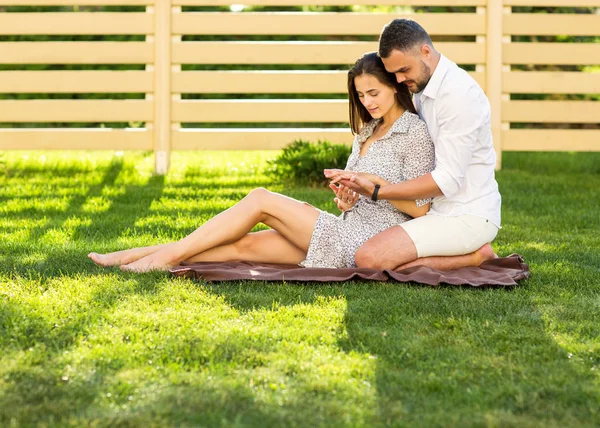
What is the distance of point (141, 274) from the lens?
11.5 feet

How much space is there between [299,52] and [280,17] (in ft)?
1.06

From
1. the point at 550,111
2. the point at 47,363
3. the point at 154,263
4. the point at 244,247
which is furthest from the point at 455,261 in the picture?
the point at 550,111

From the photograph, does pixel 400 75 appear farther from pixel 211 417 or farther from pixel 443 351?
pixel 211 417

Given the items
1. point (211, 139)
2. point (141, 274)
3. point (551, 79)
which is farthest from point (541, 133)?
point (141, 274)

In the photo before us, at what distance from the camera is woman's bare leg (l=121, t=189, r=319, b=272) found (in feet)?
11.8

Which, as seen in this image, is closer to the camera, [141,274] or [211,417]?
[211,417]

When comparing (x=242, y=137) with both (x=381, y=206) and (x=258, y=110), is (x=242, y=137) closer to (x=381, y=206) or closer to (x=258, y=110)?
(x=258, y=110)

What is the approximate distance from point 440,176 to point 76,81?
4365 millimetres

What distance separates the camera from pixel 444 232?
3.55 metres

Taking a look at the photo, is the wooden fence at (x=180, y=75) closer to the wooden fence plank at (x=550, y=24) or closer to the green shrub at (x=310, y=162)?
the wooden fence plank at (x=550, y=24)

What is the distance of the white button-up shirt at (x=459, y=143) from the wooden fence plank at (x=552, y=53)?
12.6 feet

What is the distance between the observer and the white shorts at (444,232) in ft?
11.6

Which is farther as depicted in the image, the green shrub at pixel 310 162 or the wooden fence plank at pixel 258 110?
the wooden fence plank at pixel 258 110

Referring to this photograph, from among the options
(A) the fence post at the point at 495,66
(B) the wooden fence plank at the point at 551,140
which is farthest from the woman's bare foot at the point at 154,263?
(B) the wooden fence plank at the point at 551,140
